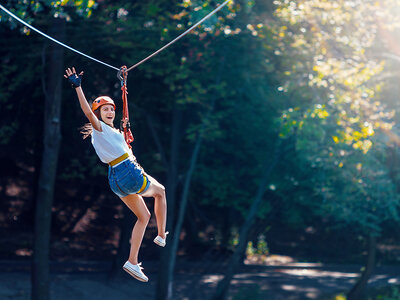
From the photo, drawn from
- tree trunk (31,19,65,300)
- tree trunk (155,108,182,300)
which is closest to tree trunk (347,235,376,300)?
tree trunk (155,108,182,300)

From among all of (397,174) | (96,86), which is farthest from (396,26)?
(96,86)

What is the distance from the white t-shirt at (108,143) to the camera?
19.2 ft

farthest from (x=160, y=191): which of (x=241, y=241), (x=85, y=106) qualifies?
(x=241, y=241)

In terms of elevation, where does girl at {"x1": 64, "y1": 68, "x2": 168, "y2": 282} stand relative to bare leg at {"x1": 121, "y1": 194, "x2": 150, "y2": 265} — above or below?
above

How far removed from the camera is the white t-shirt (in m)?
5.86

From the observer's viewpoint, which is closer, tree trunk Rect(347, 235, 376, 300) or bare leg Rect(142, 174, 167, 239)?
bare leg Rect(142, 174, 167, 239)

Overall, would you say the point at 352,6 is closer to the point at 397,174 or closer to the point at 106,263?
the point at 397,174

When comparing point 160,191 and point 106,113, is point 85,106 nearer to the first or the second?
point 106,113

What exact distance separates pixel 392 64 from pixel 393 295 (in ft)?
27.2

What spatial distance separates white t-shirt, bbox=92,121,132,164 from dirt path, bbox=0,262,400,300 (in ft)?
41.2

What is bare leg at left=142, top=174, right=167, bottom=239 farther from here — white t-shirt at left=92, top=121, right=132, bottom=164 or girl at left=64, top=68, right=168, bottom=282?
white t-shirt at left=92, top=121, right=132, bottom=164

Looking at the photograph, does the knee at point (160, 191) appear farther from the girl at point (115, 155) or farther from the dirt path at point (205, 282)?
the dirt path at point (205, 282)

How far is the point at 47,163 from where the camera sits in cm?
1557

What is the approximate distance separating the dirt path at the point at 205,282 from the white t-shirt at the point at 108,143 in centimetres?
1255
